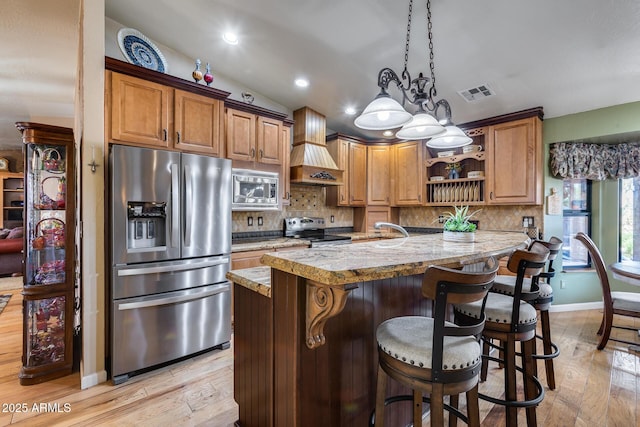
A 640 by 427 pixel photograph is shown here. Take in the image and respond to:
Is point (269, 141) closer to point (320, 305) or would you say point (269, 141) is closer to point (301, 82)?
point (301, 82)

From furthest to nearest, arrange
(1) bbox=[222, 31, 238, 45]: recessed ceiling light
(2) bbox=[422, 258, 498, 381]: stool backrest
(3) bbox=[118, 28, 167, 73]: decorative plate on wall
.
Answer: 1. (1) bbox=[222, 31, 238, 45]: recessed ceiling light
2. (3) bbox=[118, 28, 167, 73]: decorative plate on wall
3. (2) bbox=[422, 258, 498, 381]: stool backrest

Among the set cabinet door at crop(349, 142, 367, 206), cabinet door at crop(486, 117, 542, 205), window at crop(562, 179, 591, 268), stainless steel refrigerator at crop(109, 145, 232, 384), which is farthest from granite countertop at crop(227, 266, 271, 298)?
window at crop(562, 179, 591, 268)

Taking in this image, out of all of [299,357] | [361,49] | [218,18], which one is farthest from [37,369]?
[361,49]

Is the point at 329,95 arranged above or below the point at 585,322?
above

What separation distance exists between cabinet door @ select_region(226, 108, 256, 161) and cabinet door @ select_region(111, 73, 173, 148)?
74cm

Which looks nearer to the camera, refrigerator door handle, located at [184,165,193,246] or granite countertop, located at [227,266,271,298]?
granite countertop, located at [227,266,271,298]

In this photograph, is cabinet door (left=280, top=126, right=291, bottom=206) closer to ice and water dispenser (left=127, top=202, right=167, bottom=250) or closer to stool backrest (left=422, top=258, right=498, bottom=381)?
ice and water dispenser (left=127, top=202, right=167, bottom=250)

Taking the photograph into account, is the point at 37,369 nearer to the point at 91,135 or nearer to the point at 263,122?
the point at 91,135

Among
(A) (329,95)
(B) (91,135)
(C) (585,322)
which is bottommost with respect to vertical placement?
(C) (585,322)

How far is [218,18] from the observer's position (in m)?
2.87

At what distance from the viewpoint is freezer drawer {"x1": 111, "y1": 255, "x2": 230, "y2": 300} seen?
2.25 meters

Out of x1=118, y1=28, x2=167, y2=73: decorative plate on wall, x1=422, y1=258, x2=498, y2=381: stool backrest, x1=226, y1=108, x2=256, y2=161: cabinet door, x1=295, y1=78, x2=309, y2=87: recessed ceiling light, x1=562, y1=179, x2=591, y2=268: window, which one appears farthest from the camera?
x1=562, y1=179, x2=591, y2=268: window

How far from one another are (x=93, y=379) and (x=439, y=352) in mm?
2527

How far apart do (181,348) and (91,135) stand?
183 cm
